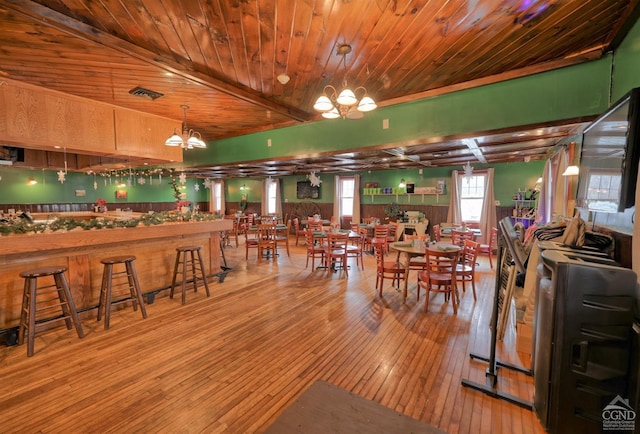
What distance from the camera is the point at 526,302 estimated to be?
2.99 meters

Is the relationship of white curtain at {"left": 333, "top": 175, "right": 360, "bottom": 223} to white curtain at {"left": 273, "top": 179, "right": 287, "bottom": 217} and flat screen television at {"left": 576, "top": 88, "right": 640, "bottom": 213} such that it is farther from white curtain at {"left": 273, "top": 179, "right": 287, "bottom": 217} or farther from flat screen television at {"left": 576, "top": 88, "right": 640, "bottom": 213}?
flat screen television at {"left": 576, "top": 88, "right": 640, "bottom": 213}

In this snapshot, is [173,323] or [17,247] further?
[173,323]

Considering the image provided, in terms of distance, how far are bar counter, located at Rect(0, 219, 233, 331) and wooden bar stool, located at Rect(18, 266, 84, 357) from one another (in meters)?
0.20

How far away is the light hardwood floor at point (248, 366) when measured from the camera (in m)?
1.94

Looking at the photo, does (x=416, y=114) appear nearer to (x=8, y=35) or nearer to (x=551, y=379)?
(x=551, y=379)

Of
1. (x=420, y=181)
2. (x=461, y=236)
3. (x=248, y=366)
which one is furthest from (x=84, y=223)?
(x=420, y=181)

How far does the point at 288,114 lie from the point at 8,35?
10.2 ft

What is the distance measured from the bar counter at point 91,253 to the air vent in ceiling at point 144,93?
1854 millimetres

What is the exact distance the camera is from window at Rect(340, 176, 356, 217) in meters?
11.0

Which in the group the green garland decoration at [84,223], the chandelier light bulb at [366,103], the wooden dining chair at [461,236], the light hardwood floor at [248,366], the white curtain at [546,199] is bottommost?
the light hardwood floor at [248,366]

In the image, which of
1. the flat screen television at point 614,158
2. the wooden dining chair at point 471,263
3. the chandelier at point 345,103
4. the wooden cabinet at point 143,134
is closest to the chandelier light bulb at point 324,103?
the chandelier at point 345,103

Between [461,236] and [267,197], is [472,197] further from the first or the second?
[267,197]

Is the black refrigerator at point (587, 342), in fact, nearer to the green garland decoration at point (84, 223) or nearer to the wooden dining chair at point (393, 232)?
the green garland decoration at point (84, 223)

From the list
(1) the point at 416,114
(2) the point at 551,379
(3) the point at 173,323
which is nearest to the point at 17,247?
(3) the point at 173,323
